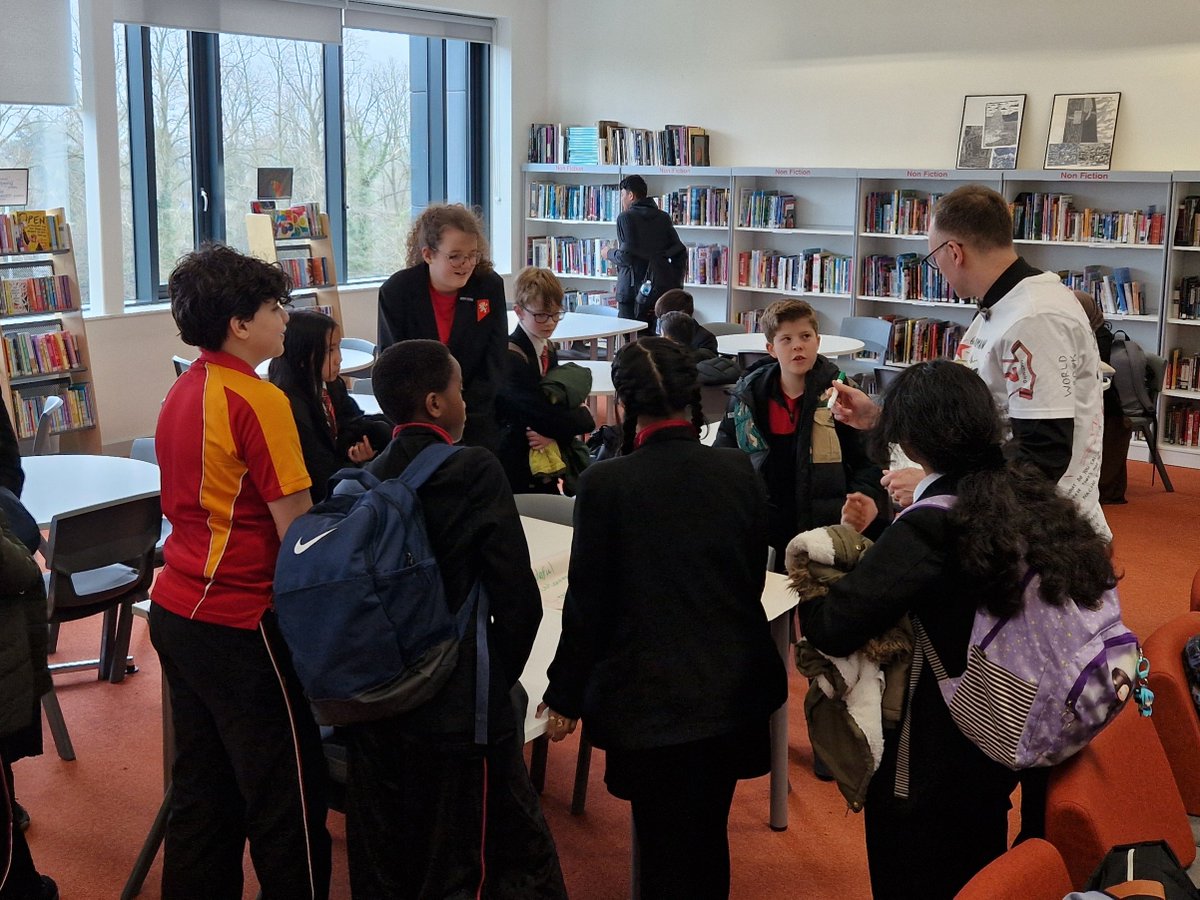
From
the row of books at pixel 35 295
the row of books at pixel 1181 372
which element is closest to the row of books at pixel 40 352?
the row of books at pixel 35 295

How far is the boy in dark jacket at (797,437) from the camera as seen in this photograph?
11.2 ft

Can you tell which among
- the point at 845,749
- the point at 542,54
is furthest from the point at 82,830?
the point at 542,54

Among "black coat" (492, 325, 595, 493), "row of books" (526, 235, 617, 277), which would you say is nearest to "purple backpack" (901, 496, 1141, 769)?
"black coat" (492, 325, 595, 493)

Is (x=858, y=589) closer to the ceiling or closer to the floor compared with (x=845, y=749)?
closer to the ceiling

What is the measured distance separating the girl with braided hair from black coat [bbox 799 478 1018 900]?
0.53ft

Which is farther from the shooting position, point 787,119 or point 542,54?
point 542,54

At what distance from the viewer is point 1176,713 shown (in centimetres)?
230

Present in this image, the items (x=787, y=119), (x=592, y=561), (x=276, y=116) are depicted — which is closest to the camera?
(x=592, y=561)

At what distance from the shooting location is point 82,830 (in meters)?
3.15

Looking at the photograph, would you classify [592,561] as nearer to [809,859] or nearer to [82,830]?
[809,859]

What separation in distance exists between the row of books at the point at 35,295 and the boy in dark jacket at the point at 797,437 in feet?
15.7

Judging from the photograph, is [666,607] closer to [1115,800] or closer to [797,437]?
[1115,800]

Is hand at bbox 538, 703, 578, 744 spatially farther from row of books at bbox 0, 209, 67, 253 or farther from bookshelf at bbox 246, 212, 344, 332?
bookshelf at bbox 246, 212, 344, 332

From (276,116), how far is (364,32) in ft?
3.87
